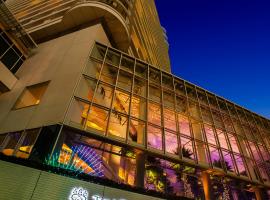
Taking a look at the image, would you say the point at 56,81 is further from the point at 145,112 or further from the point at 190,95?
the point at 190,95

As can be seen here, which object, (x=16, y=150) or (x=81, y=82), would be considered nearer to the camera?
(x=16, y=150)

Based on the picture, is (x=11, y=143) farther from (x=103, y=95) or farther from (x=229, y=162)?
(x=229, y=162)

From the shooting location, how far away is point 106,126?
14703mm

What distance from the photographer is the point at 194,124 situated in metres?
20.6

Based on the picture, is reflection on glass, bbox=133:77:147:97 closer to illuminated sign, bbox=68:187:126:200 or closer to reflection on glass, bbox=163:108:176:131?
reflection on glass, bbox=163:108:176:131

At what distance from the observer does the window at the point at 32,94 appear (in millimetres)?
17438

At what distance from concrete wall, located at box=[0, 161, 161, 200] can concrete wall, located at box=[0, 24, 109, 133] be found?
4.18 m

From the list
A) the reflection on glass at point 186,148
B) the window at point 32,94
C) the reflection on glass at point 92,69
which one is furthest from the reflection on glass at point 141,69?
the window at point 32,94

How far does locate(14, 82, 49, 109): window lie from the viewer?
17.4 metres

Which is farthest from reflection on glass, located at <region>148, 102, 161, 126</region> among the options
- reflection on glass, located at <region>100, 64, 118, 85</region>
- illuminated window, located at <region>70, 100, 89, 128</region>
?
illuminated window, located at <region>70, 100, 89, 128</region>

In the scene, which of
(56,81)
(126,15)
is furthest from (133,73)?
(126,15)

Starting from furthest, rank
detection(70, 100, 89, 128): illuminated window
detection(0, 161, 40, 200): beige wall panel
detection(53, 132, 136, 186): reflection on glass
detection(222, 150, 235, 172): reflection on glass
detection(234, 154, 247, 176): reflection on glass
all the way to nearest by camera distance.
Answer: detection(234, 154, 247, 176): reflection on glass → detection(222, 150, 235, 172): reflection on glass → detection(70, 100, 89, 128): illuminated window → detection(53, 132, 136, 186): reflection on glass → detection(0, 161, 40, 200): beige wall panel

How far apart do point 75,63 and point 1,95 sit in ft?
23.5

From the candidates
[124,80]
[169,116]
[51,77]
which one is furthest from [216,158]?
[51,77]
